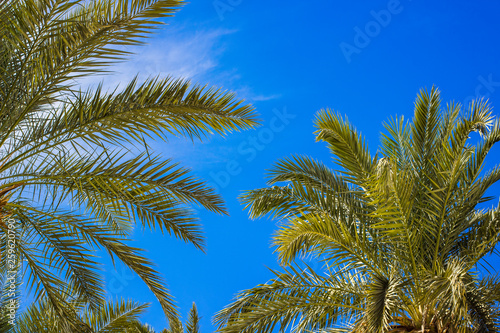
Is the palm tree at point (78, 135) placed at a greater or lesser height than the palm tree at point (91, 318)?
greater

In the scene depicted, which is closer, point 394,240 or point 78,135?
point 78,135

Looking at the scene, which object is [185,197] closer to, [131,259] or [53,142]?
[131,259]

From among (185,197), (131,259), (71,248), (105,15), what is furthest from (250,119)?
(71,248)

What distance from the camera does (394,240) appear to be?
705 cm

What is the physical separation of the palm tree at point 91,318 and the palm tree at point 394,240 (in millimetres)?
1911

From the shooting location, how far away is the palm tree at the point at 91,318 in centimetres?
605

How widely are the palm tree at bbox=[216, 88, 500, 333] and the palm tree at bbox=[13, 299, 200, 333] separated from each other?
6.27 ft

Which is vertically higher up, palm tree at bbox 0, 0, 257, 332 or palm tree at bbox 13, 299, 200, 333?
palm tree at bbox 0, 0, 257, 332

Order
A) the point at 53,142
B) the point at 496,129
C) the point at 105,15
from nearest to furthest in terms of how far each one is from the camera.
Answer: the point at 105,15 < the point at 53,142 < the point at 496,129

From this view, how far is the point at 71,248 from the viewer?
6.20m

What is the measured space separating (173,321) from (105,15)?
4.19 m

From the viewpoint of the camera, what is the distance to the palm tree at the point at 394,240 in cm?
604

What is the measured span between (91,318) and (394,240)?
16.5 feet

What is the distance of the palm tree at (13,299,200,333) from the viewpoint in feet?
19.8
